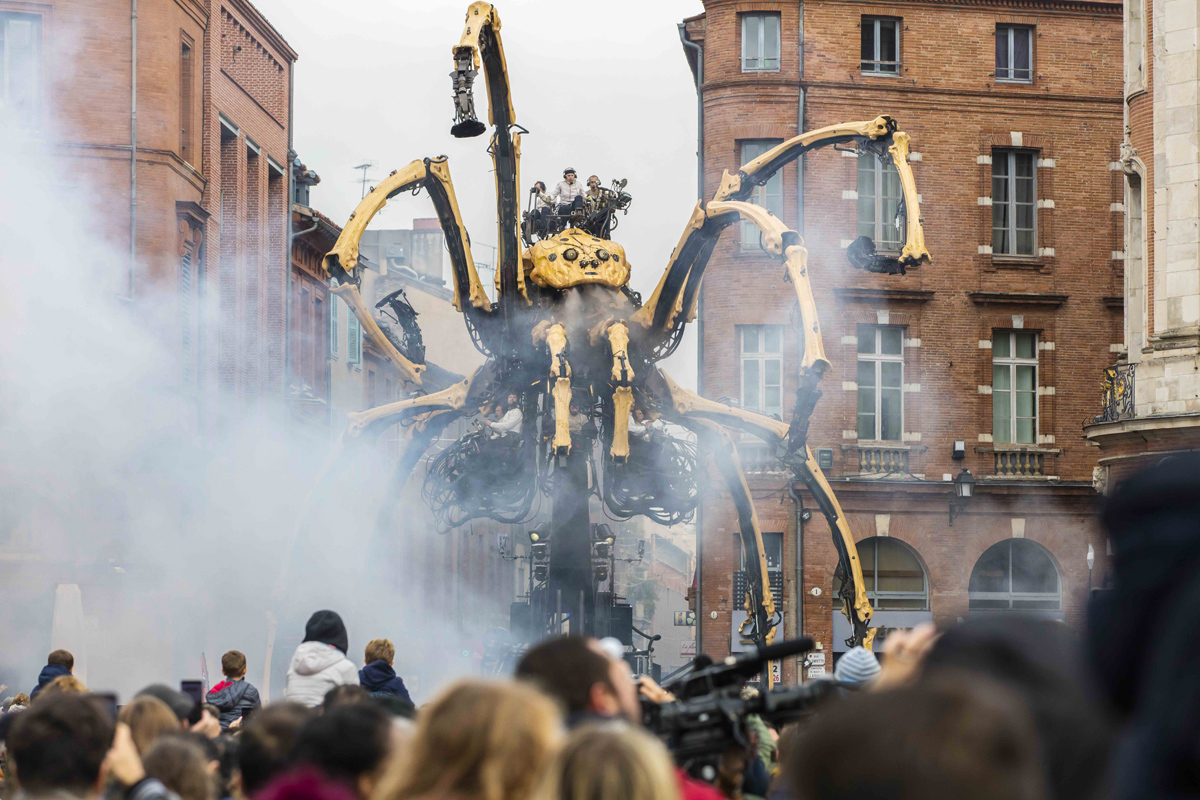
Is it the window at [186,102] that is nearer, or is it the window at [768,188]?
the window at [186,102]

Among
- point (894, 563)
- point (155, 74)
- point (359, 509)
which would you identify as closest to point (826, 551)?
point (894, 563)

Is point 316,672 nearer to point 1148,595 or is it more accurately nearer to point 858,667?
point 858,667

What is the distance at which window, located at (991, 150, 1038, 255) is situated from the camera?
31.0 metres

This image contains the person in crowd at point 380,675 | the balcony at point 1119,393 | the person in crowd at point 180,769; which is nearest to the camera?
the person in crowd at point 180,769

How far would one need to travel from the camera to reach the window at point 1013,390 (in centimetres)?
3045

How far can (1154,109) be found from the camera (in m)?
20.7

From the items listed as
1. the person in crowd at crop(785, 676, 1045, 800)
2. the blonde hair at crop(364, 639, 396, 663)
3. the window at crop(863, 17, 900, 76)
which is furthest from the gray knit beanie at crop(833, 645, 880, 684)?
the window at crop(863, 17, 900, 76)

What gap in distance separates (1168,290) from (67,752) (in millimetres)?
17669

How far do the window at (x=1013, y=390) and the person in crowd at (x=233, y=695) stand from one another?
2232cm

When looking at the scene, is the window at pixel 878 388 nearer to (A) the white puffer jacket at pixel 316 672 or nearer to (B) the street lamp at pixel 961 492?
(B) the street lamp at pixel 961 492

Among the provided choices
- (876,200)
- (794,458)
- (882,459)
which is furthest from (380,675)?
(876,200)

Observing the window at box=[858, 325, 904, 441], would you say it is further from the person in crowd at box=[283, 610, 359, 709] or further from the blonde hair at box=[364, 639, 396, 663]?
the person in crowd at box=[283, 610, 359, 709]

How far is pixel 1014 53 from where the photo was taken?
103 feet

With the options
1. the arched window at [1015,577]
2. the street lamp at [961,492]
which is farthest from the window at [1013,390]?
the arched window at [1015,577]
